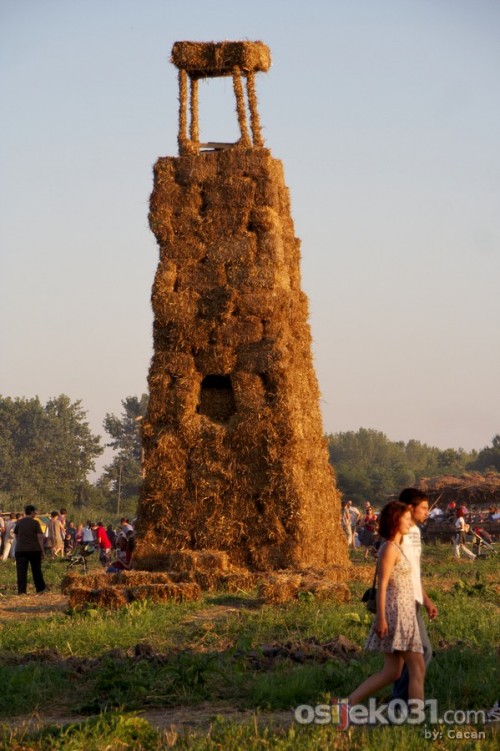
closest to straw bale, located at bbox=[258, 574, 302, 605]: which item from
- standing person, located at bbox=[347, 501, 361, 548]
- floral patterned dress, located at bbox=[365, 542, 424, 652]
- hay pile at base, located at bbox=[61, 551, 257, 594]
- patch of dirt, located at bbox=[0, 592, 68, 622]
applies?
hay pile at base, located at bbox=[61, 551, 257, 594]

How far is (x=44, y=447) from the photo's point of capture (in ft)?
326

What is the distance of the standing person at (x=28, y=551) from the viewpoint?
2116 cm

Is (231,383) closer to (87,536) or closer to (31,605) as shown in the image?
(31,605)

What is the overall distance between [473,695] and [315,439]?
11.6 m

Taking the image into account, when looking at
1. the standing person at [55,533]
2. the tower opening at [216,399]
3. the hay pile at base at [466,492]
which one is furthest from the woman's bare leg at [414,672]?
the hay pile at base at [466,492]

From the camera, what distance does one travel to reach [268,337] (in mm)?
19812

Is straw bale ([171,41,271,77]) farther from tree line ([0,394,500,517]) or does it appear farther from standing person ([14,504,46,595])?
tree line ([0,394,500,517])

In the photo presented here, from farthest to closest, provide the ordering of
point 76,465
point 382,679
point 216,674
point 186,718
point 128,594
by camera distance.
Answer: point 76,465 → point 128,594 → point 216,674 → point 186,718 → point 382,679

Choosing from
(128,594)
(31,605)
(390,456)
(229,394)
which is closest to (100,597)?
(128,594)

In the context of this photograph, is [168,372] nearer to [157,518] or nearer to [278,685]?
[157,518]

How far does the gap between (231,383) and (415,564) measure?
1099 centimetres

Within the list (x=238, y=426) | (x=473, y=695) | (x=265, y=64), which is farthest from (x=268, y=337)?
(x=473, y=695)

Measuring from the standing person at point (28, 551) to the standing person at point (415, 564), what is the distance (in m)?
13.0

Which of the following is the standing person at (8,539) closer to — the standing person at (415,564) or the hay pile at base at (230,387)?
the hay pile at base at (230,387)
